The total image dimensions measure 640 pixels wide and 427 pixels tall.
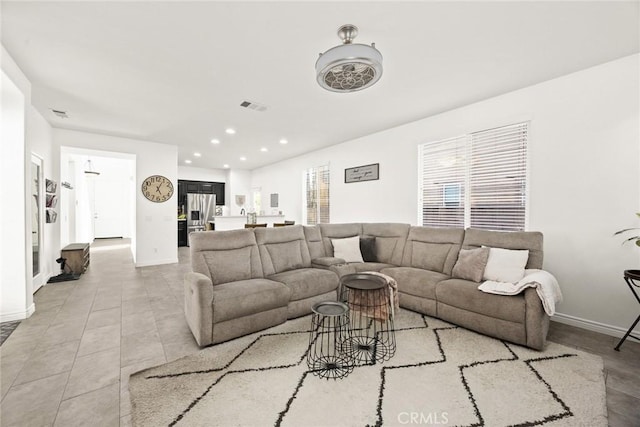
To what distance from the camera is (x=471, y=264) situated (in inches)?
118

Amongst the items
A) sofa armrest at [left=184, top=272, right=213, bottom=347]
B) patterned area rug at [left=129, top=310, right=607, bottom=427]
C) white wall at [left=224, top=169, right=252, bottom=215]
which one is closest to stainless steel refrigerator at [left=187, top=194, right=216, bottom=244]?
white wall at [left=224, top=169, right=252, bottom=215]

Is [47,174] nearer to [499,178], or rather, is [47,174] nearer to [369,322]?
[369,322]

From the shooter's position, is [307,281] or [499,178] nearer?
[307,281]

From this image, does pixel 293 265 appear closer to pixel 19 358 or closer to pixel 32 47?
pixel 19 358

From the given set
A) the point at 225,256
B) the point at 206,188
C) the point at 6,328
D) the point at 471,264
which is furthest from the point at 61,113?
the point at 471,264

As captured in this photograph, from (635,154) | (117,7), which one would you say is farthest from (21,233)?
(635,154)

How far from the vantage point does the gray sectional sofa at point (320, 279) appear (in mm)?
2436

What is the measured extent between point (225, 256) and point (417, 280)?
233 cm

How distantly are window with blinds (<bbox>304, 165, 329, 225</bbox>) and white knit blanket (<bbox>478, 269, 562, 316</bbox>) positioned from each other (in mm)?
4238

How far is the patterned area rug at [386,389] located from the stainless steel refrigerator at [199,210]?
7.60 m

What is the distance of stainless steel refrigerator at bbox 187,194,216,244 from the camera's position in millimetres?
9172

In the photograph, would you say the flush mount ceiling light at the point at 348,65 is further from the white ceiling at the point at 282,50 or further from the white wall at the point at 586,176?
the white wall at the point at 586,176

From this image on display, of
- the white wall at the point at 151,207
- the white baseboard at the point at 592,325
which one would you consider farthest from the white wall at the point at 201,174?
the white baseboard at the point at 592,325

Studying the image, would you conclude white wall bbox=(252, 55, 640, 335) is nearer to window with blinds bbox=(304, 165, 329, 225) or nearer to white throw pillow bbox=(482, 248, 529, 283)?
white throw pillow bbox=(482, 248, 529, 283)
